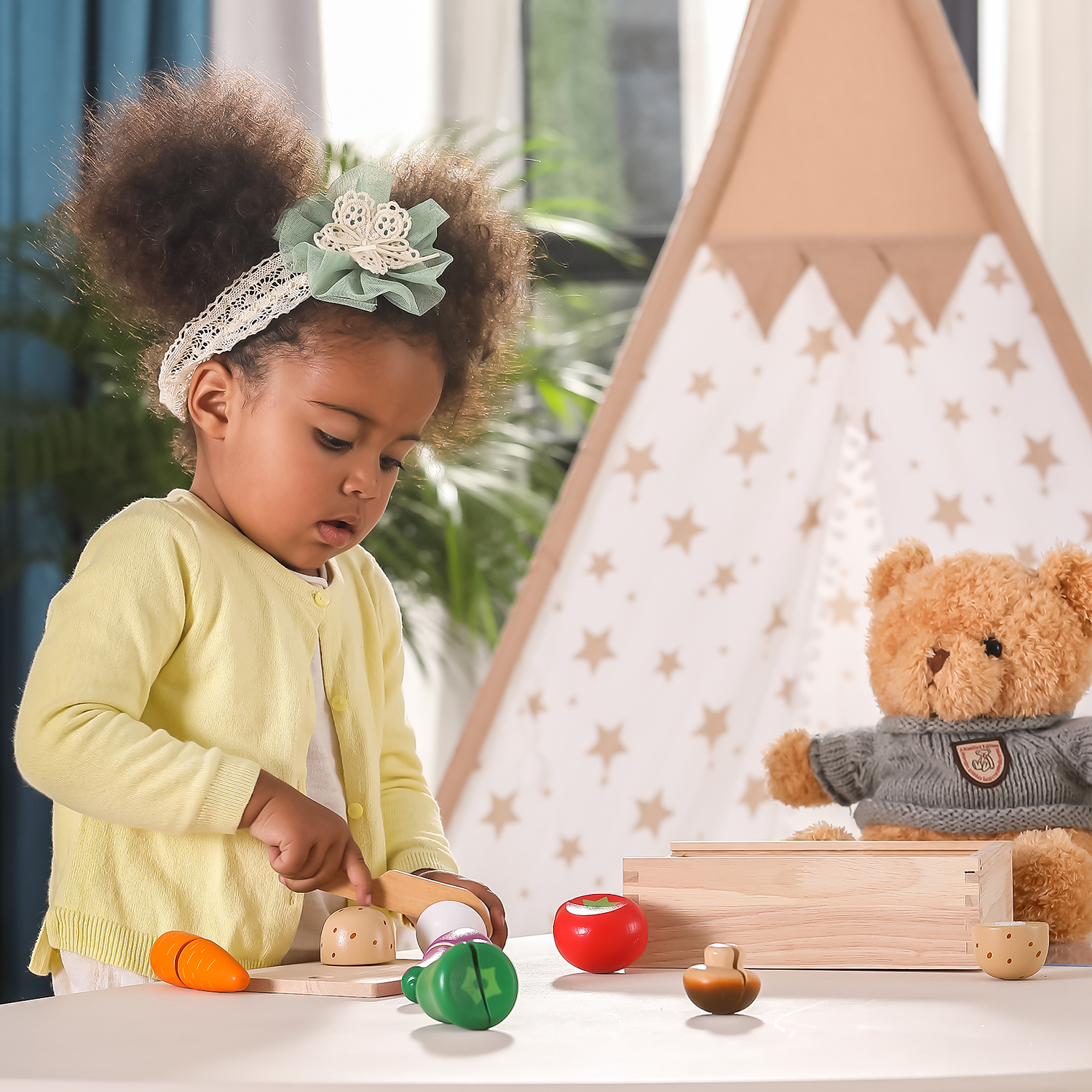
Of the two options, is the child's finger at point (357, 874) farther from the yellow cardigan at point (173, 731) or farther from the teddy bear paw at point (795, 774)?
the teddy bear paw at point (795, 774)

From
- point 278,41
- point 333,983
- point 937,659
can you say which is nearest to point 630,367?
point 937,659

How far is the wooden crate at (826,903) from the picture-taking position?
26.5 inches

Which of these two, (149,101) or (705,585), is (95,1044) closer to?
(149,101)

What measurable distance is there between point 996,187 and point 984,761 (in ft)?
2.45

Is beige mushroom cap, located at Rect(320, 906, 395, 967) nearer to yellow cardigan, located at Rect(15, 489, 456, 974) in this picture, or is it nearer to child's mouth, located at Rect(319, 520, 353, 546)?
yellow cardigan, located at Rect(15, 489, 456, 974)

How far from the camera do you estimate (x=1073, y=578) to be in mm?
985

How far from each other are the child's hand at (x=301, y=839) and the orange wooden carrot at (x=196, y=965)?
0.08 m

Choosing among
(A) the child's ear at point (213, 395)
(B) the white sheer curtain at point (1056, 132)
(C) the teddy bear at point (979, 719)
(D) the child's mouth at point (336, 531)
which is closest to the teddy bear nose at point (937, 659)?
(C) the teddy bear at point (979, 719)

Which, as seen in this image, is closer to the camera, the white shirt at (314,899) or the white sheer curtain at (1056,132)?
the white shirt at (314,899)

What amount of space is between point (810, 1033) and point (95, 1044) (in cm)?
29

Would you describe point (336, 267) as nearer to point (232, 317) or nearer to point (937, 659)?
point (232, 317)

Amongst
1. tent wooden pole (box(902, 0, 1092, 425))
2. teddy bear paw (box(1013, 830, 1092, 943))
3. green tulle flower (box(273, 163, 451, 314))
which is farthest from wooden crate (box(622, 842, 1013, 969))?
tent wooden pole (box(902, 0, 1092, 425))

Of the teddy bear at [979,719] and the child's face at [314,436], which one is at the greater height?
the child's face at [314,436]

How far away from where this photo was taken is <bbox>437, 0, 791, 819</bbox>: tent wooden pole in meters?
1.37
